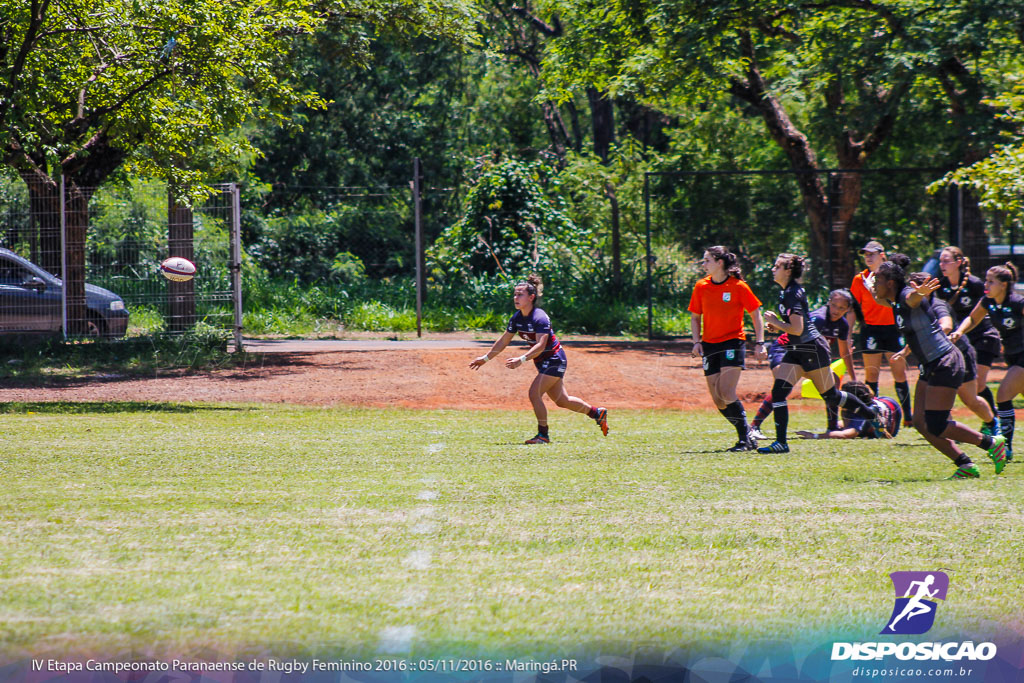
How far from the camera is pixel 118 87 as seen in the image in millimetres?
14602

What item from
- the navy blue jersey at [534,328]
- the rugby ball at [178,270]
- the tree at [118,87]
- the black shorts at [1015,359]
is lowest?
the black shorts at [1015,359]

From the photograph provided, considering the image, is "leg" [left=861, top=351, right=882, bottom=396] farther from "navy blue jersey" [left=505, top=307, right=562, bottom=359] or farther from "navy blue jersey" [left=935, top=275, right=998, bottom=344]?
"navy blue jersey" [left=505, top=307, right=562, bottom=359]

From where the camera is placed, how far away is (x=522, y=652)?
4.11 m

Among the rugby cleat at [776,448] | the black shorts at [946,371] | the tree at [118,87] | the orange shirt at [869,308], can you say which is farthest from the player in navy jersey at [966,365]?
the tree at [118,87]

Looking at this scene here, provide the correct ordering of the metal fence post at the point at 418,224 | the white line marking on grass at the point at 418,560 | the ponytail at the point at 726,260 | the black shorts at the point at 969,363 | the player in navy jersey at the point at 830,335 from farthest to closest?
the metal fence post at the point at 418,224, the player in navy jersey at the point at 830,335, the ponytail at the point at 726,260, the black shorts at the point at 969,363, the white line marking on grass at the point at 418,560

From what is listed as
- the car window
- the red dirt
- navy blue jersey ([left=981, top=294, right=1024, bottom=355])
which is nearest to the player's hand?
navy blue jersey ([left=981, top=294, right=1024, bottom=355])

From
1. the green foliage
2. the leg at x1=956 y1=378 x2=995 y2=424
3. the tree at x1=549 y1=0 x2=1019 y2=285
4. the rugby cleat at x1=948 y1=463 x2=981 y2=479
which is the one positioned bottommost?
the rugby cleat at x1=948 y1=463 x2=981 y2=479

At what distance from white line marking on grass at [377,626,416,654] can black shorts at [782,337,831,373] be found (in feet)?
22.3

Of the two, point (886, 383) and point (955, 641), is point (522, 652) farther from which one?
point (886, 383)

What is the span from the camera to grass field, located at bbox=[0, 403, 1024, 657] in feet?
14.3

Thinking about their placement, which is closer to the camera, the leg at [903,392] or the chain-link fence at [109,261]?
the leg at [903,392]

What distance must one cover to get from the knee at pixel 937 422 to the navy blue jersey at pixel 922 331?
0.40 m

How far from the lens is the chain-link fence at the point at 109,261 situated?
1705 centimetres

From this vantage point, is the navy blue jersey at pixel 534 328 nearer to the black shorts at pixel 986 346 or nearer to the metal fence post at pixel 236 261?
the black shorts at pixel 986 346
